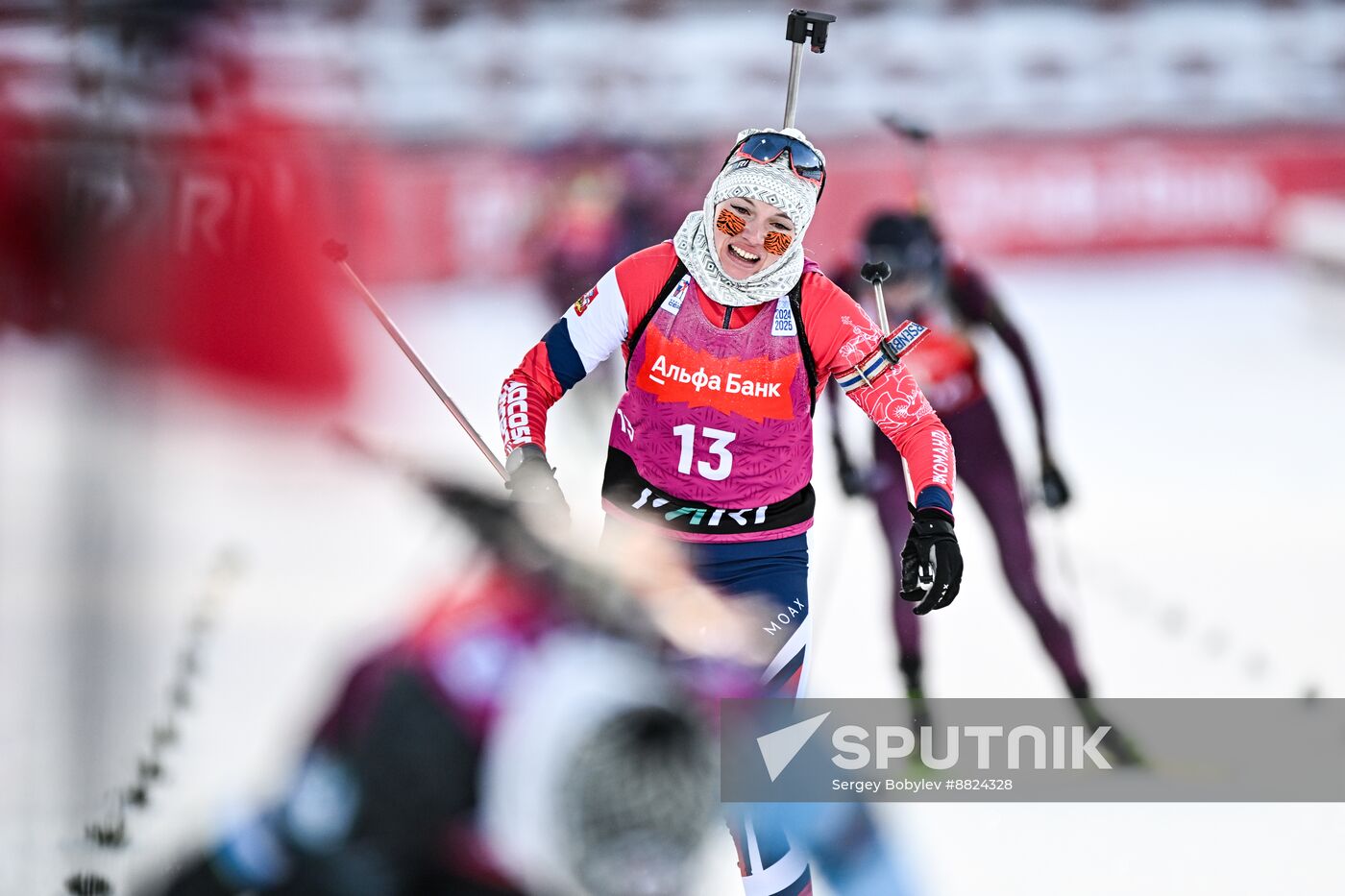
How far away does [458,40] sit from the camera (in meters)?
6.57

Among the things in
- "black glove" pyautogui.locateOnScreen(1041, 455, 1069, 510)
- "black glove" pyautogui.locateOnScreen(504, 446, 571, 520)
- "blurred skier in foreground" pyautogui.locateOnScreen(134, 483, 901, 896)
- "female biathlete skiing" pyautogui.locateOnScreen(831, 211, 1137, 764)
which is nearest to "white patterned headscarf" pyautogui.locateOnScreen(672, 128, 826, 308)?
"black glove" pyautogui.locateOnScreen(504, 446, 571, 520)

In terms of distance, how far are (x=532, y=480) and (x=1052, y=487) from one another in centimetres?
Result: 256

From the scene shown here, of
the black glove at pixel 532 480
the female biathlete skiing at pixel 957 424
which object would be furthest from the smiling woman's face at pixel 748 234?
the female biathlete skiing at pixel 957 424

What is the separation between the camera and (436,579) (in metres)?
4.98

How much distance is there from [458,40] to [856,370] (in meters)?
4.04

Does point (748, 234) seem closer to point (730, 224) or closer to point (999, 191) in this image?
point (730, 224)

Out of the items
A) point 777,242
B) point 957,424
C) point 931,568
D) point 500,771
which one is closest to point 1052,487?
point 957,424

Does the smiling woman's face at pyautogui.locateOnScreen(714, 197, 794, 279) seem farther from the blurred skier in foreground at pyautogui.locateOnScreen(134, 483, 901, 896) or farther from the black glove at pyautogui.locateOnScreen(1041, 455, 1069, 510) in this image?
the black glove at pyautogui.locateOnScreen(1041, 455, 1069, 510)

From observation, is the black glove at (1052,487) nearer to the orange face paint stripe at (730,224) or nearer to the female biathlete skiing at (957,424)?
the female biathlete skiing at (957,424)

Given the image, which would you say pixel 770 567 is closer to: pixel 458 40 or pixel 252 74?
pixel 252 74

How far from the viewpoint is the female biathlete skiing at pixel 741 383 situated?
311 centimetres

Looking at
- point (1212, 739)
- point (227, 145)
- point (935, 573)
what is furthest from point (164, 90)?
point (1212, 739)

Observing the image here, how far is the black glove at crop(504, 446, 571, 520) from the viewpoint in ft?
9.89

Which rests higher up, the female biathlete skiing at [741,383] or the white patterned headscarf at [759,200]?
the white patterned headscarf at [759,200]
